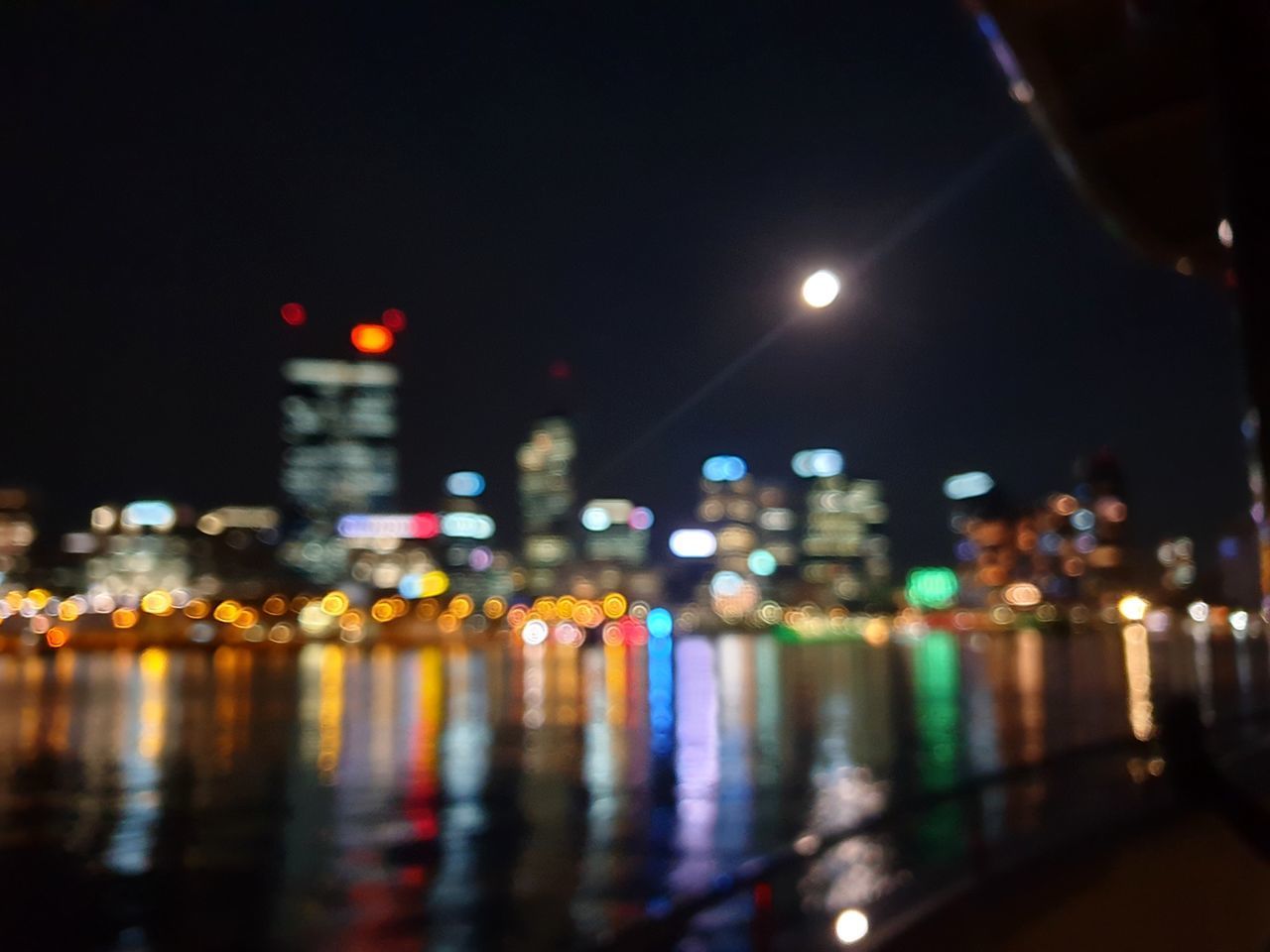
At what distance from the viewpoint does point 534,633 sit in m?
179

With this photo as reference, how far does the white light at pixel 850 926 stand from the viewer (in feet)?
24.7

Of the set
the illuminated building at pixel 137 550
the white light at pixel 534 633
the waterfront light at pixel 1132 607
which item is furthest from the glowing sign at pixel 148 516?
the waterfront light at pixel 1132 607

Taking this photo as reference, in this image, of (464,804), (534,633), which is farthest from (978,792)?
(534,633)

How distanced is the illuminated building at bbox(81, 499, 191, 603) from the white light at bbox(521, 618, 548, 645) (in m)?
50.9

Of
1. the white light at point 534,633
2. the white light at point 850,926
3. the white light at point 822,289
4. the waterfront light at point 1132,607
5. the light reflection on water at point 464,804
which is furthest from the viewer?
the waterfront light at point 1132,607

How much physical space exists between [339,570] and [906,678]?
6159 inches

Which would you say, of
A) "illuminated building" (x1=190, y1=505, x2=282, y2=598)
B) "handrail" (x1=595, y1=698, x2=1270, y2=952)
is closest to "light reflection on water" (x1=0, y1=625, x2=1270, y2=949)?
"handrail" (x1=595, y1=698, x2=1270, y2=952)

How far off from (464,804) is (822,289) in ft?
37.7

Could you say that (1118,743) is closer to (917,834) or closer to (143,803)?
(917,834)

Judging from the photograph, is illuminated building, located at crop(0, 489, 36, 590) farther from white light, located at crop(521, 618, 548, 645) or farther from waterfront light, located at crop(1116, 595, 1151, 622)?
waterfront light, located at crop(1116, 595, 1151, 622)

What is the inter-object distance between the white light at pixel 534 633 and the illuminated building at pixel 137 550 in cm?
5089

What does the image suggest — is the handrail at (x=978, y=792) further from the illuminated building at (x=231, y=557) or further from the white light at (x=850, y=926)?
the illuminated building at (x=231, y=557)

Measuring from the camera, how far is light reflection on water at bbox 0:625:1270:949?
9.89 m

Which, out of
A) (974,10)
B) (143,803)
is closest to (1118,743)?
(974,10)
